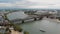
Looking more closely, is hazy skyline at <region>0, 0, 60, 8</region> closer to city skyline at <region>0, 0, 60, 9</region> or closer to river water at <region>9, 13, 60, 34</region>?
city skyline at <region>0, 0, 60, 9</region>

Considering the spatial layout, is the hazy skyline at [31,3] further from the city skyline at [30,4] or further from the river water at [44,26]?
the river water at [44,26]

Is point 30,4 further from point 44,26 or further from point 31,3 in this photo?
point 44,26

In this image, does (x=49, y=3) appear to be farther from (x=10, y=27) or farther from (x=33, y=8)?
(x=10, y=27)

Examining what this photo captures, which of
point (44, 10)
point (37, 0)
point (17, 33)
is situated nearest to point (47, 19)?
point (44, 10)

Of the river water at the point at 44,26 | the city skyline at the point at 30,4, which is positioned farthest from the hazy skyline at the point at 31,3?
the river water at the point at 44,26

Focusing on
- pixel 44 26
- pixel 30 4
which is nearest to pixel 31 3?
pixel 30 4
